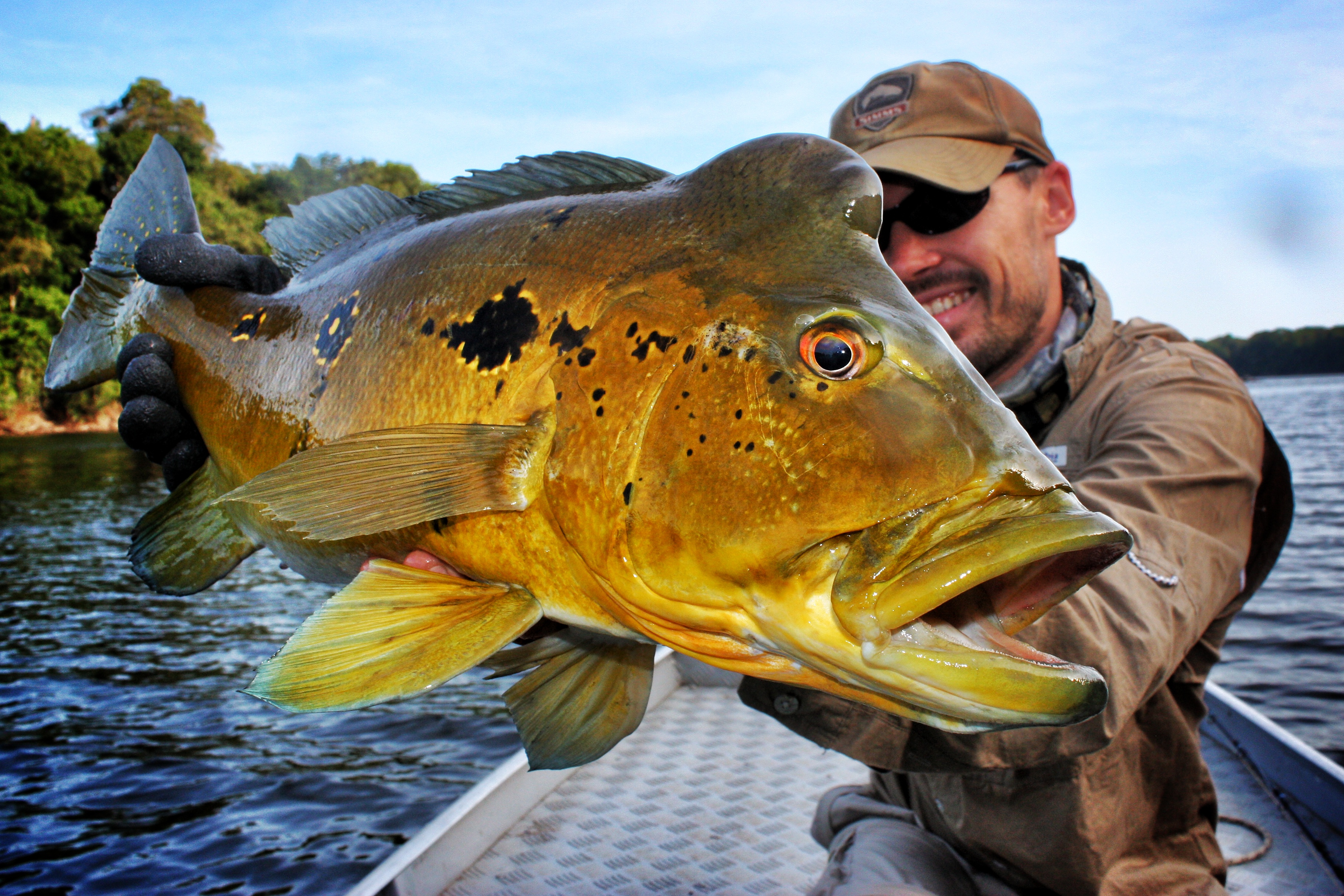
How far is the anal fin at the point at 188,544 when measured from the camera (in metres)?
2.19

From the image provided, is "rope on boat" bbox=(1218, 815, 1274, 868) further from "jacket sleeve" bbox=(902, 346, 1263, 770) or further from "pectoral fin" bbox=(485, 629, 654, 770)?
"pectoral fin" bbox=(485, 629, 654, 770)

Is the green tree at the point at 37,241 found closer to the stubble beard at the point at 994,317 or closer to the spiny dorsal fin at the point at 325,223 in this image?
the spiny dorsal fin at the point at 325,223

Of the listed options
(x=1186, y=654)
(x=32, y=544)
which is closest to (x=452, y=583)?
(x=1186, y=654)

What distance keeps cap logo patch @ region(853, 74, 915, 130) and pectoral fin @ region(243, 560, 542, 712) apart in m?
2.42

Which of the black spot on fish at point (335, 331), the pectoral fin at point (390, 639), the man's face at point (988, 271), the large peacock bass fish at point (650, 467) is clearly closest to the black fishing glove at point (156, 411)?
the large peacock bass fish at point (650, 467)

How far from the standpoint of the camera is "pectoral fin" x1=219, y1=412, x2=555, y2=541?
4.53 feet

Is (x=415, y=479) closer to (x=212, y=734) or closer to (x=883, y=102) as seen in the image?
(x=883, y=102)

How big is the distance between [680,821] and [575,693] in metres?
3.02

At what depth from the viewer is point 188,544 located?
7.32 ft

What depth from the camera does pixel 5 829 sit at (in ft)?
21.0

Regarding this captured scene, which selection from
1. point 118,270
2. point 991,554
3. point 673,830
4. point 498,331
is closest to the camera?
point 991,554

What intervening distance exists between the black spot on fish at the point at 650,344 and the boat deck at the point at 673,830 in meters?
2.66

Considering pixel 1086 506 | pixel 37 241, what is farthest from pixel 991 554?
pixel 37 241

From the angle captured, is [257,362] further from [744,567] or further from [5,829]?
[5,829]
